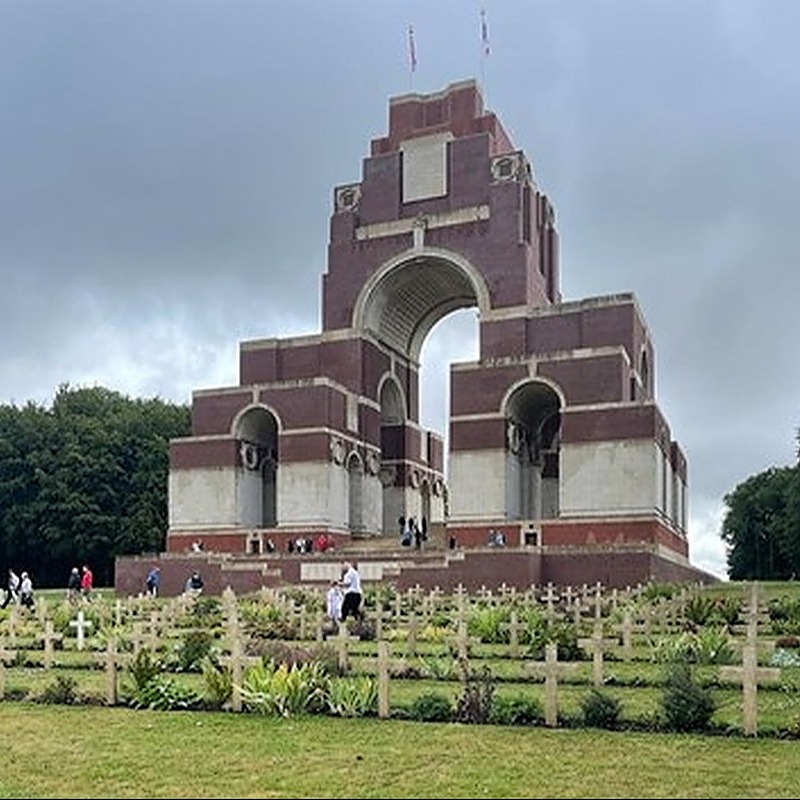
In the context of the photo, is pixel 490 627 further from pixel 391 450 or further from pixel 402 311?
pixel 402 311

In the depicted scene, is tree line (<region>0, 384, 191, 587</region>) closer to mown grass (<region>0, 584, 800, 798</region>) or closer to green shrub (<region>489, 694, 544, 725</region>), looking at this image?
mown grass (<region>0, 584, 800, 798</region>)

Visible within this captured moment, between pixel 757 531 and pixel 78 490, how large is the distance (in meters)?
42.0

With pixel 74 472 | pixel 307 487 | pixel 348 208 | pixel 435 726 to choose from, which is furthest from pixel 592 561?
pixel 74 472

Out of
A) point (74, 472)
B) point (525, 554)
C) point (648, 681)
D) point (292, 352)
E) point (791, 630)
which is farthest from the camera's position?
point (74, 472)

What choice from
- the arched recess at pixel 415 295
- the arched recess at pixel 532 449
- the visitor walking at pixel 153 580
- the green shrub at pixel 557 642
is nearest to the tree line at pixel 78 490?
the arched recess at pixel 415 295

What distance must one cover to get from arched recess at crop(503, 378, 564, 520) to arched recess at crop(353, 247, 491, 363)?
14.8 feet

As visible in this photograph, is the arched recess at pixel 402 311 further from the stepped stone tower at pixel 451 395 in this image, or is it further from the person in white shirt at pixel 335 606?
the person in white shirt at pixel 335 606

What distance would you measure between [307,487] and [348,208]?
43.7 ft

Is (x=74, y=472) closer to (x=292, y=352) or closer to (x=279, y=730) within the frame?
(x=292, y=352)

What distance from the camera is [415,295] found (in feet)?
169

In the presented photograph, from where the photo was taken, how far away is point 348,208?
165 feet

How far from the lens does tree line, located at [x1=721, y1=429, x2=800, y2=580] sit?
227 feet

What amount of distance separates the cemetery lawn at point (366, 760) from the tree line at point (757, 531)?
60363 millimetres

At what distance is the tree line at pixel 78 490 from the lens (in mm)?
56594
